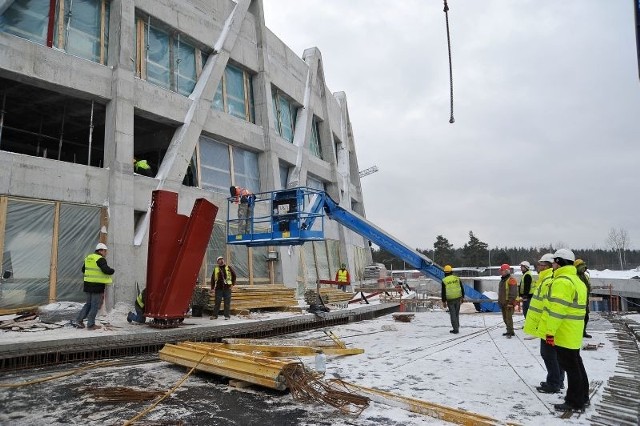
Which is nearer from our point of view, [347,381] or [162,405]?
[162,405]

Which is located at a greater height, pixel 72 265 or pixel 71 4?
pixel 71 4

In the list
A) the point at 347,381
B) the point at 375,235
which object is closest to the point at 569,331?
the point at 347,381

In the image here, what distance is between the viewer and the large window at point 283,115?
2047 centimetres

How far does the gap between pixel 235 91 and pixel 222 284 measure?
9.41 metres

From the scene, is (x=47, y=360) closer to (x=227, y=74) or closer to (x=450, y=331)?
(x=450, y=331)

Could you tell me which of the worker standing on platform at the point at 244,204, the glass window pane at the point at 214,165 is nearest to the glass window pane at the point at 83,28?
the glass window pane at the point at 214,165

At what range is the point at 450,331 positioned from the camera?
11.2 meters

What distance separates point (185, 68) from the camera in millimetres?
15523

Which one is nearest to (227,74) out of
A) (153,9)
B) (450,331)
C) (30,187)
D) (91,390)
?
(153,9)

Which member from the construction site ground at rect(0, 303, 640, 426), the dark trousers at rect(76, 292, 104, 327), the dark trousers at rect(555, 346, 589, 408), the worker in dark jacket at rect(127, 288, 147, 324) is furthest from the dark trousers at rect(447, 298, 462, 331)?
the dark trousers at rect(76, 292, 104, 327)

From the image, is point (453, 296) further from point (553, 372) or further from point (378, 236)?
point (553, 372)

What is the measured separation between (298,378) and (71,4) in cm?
1250

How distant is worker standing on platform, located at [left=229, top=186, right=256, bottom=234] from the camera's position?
35.6ft

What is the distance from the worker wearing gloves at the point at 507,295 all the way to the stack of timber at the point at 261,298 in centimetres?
636
